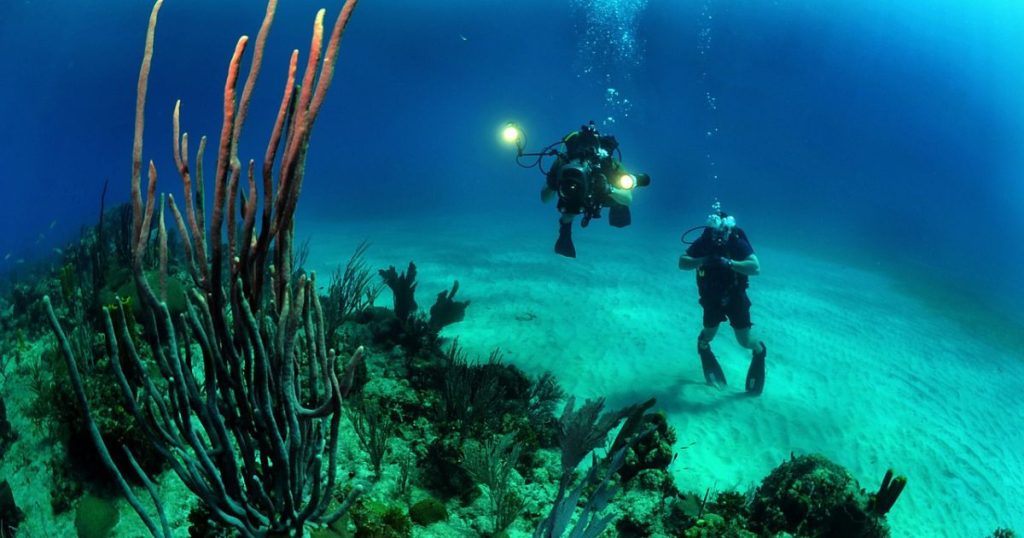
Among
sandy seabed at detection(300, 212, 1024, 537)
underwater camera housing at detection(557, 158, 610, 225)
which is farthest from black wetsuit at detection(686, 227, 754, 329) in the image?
underwater camera housing at detection(557, 158, 610, 225)

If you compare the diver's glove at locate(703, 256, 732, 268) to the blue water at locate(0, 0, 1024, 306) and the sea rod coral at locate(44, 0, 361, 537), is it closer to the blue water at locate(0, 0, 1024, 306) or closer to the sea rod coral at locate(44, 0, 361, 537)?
the sea rod coral at locate(44, 0, 361, 537)

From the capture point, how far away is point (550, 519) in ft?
9.09

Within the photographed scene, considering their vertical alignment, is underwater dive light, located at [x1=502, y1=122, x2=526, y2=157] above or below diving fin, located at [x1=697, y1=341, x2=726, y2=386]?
above

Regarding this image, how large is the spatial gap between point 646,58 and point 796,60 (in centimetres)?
1876

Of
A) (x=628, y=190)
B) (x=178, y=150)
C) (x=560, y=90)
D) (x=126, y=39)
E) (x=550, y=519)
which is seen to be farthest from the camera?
(x=560, y=90)

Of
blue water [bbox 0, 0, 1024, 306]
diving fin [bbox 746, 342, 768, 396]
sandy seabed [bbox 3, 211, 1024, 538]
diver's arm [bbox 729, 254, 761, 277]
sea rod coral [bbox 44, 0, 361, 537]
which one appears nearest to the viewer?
sea rod coral [bbox 44, 0, 361, 537]

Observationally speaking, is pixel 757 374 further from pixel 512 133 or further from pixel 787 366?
pixel 512 133

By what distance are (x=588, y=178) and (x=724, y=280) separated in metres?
2.82

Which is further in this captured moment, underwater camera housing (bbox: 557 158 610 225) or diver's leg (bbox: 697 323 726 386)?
diver's leg (bbox: 697 323 726 386)

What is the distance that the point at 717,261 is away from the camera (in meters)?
7.37

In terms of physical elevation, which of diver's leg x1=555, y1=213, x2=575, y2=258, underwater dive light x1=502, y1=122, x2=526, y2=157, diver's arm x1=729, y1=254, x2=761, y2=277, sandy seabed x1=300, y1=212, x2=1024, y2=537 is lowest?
sandy seabed x1=300, y1=212, x2=1024, y2=537

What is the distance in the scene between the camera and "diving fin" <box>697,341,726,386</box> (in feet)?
26.3

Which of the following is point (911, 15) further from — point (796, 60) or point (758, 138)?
point (758, 138)

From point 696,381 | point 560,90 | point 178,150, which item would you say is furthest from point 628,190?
point 560,90
